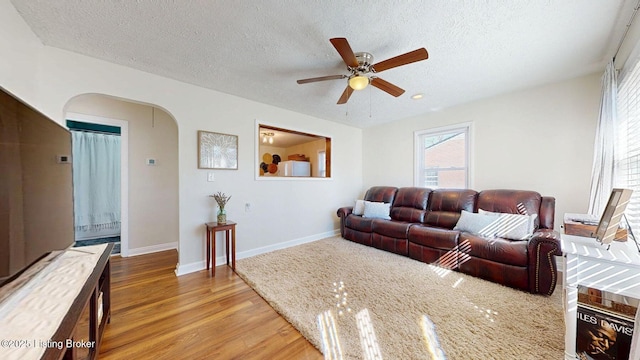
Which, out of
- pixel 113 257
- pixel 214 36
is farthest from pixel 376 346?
pixel 113 257

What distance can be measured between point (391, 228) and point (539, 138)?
2297mm

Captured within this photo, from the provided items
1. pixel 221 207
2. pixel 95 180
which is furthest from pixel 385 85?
pixel 95 180

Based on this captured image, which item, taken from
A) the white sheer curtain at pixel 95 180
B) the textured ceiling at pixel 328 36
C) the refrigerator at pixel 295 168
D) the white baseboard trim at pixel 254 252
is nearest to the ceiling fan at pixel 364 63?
the textured ceiling at pixel 328 36

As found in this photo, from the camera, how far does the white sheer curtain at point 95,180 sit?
392cm

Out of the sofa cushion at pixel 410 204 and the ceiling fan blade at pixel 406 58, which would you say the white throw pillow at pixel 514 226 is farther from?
the ceiling fan blade at pixel 406 58

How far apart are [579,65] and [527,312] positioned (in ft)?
8.61

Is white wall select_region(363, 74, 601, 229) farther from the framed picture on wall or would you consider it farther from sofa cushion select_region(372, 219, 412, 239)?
the framed picture on wall

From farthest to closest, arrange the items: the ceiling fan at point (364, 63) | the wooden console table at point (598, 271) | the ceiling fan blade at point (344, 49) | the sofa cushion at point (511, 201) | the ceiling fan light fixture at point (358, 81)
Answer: the sofa cushion at point (511, 201) → the ceiling fan light fixture at point (358, 81) → the ceiling fan at point (364, 63) → the ceiling fan blade at point (344, 49) → the wooden console table at point (598, 271)

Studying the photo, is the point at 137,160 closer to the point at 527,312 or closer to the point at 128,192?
the point at 128,192

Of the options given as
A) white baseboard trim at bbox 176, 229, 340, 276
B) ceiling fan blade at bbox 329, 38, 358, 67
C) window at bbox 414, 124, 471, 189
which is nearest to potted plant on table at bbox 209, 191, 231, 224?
white baseboard trim at bbox 176, 229, 340, 276

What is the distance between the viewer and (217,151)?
2.99 metres

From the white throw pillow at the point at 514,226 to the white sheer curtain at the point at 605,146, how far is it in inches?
19.1

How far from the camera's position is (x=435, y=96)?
3191mm

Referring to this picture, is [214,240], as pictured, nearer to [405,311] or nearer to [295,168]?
[405,311]
